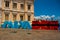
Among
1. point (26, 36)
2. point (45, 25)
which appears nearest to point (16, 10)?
point (45, 25)

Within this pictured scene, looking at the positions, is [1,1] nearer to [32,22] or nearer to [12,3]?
[12,3]

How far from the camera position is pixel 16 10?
4566 centimetres

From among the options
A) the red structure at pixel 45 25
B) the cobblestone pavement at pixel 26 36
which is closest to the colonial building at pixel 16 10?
the red structure at pixel 45 25

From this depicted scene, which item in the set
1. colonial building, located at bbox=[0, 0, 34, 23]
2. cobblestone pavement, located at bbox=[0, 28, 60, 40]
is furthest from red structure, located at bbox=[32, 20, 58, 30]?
cobblestone pavement, located at bbox=[0, 28, 60, 40]

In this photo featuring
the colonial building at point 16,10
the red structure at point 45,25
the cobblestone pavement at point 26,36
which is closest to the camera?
the cobblestone pavement at point 26,36

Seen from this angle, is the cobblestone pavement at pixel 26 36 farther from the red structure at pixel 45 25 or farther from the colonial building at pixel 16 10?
the colonial building at pixel 16 10

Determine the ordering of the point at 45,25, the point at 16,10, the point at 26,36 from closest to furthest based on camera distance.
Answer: the point at 26,36
the point at 45,25
the point at 16,10

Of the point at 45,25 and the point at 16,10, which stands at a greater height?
the point at 16,10

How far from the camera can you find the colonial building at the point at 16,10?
4387cm

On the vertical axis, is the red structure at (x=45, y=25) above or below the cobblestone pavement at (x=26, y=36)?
above

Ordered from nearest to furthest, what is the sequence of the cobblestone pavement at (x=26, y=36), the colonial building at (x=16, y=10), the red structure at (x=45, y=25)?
the cobblestone pavement at (x=26, y=36) < the red structure at (x=45, y=25) < the colonial building at (x=16, y=10)

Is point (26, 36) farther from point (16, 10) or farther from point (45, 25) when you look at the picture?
point (16, 10)

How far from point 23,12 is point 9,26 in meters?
7.15

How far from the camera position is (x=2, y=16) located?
43.5m
